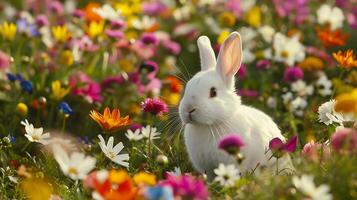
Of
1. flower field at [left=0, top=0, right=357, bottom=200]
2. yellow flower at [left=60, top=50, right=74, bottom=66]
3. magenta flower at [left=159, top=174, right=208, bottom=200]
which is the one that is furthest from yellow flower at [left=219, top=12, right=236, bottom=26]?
magenta flower at [left=159, top=174, right=208, bottom=200]

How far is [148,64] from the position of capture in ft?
19.3

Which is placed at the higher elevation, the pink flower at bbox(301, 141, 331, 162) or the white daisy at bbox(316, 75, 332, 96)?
the pink flower at bbox(301, 141, 331, 162)

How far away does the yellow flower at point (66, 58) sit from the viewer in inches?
234

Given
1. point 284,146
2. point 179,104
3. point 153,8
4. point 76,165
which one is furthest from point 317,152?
point 153,8

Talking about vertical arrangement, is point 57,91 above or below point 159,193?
below

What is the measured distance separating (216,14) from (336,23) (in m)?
1.56

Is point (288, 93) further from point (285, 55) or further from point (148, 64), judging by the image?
point (148, 64)

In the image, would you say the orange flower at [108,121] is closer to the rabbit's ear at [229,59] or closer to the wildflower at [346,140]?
the rabbit's ear at [229,59]

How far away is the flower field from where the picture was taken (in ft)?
11.6

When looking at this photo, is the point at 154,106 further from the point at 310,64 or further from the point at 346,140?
the point at 310,64

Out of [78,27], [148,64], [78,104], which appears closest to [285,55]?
[148,64]

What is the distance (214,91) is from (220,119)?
149 mm

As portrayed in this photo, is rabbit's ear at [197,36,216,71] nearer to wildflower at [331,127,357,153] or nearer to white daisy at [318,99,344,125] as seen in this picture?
white daisy at [318,99,344,125]

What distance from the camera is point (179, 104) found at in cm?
442
